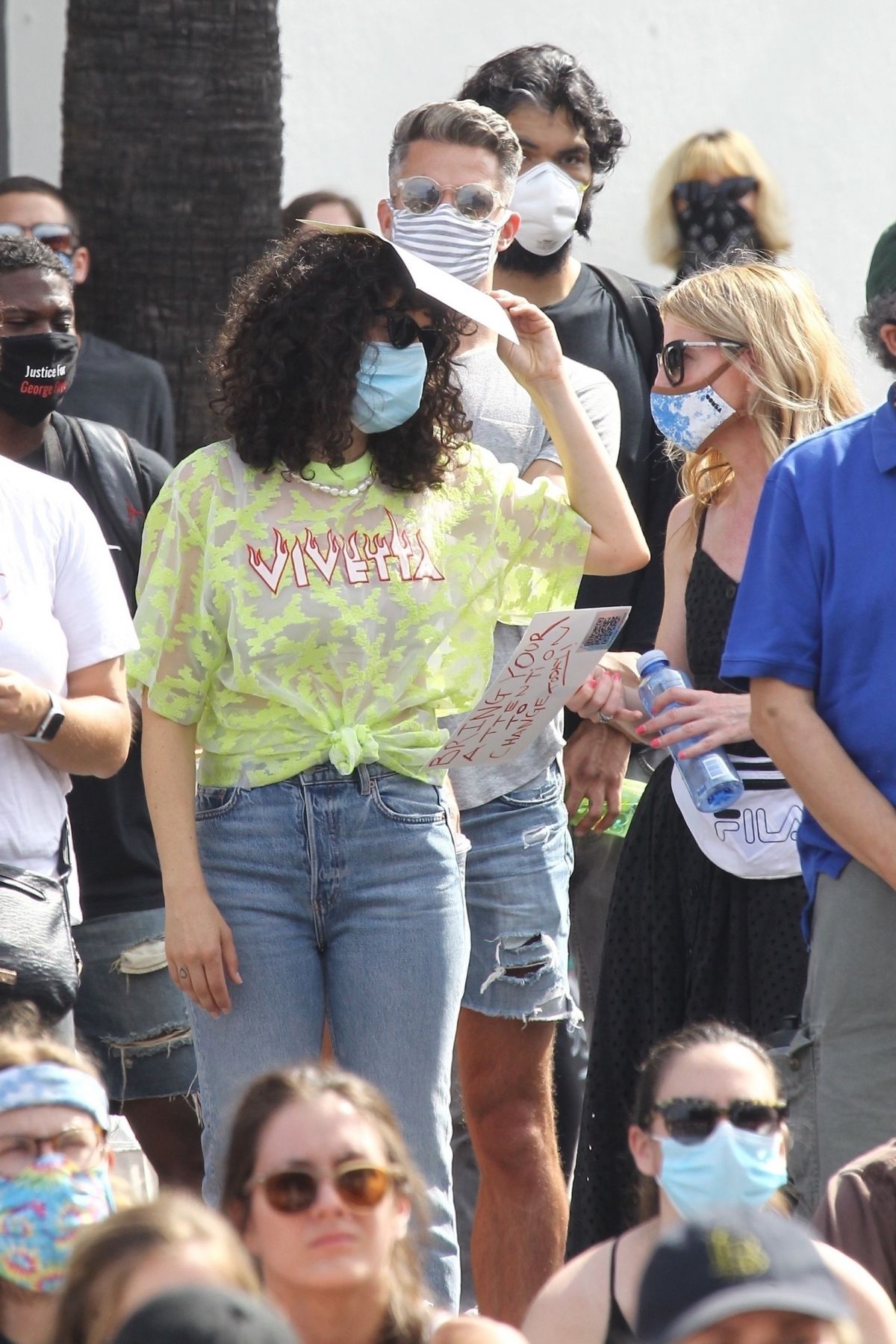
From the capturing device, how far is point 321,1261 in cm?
242

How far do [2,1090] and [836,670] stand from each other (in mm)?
1378

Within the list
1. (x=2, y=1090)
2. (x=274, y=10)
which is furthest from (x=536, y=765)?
(x=274, y=10)

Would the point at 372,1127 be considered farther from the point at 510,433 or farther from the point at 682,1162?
the point at 510,433

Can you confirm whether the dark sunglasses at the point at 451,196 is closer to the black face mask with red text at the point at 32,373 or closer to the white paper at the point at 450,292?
the white paper at the point at 450,292

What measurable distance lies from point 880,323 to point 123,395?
2.64 metres

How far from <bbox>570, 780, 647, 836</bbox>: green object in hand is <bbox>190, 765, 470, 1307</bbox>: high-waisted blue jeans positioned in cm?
115

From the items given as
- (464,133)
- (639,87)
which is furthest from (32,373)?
(639,87)

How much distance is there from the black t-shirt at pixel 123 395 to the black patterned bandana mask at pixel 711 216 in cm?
162

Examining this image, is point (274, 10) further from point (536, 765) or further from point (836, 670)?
point (836, 670)

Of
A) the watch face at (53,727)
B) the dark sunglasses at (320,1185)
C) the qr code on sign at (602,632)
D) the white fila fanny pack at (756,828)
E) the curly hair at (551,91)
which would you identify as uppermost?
the curly hair at (551,91)

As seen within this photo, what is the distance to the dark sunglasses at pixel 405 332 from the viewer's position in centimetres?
337

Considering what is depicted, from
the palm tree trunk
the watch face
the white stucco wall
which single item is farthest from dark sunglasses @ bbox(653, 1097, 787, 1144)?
the white stucco wall

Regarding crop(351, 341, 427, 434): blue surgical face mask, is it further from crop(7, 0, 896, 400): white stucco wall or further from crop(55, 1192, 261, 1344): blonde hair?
crop(7, 0, 896, 400): white stucco wall

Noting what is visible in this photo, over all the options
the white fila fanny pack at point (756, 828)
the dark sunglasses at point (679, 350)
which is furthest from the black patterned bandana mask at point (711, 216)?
the white fila fanny pack at point (756, 828)
